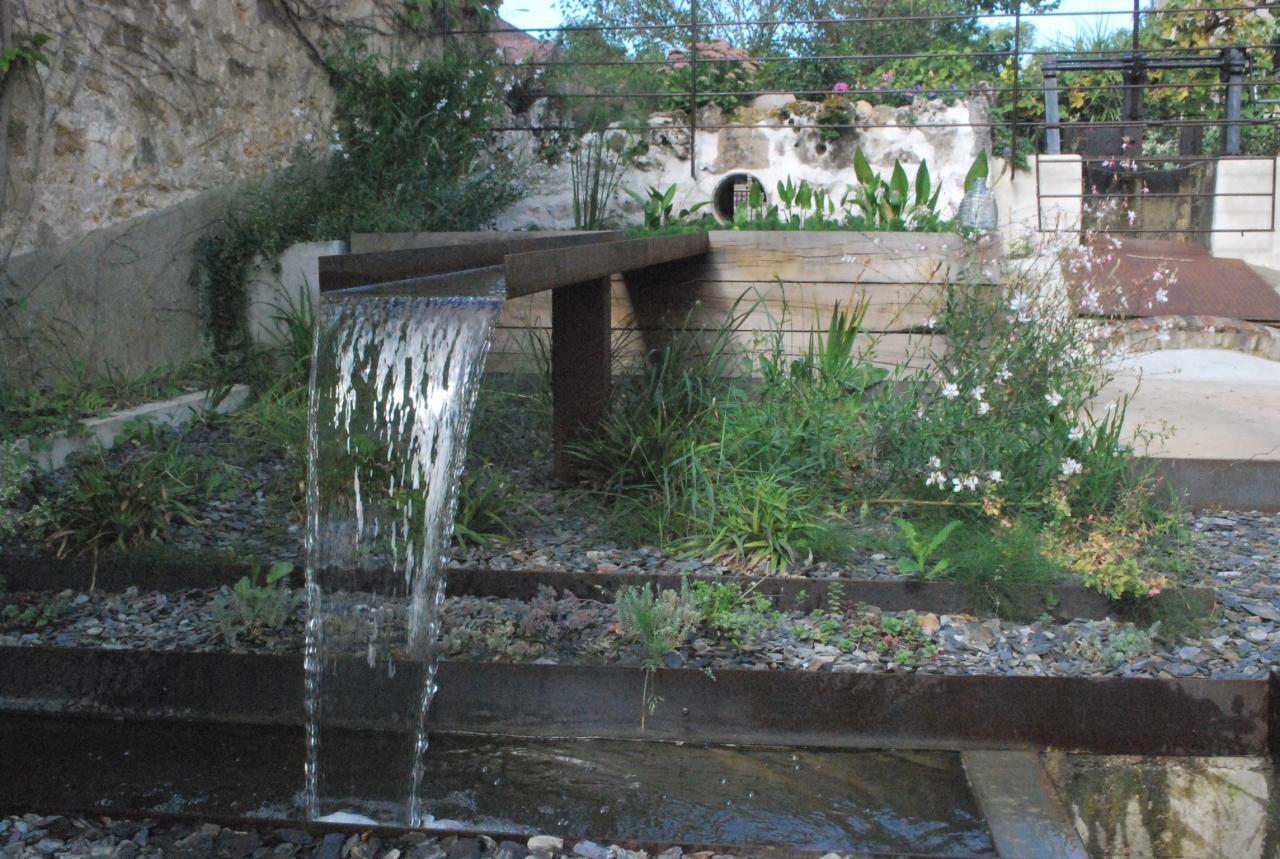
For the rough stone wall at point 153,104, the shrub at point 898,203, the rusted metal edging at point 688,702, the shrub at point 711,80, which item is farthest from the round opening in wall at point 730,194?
the rusted metal edging at point 688,702

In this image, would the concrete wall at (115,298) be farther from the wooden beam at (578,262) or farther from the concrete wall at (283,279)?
the wooden beam at (578,262)

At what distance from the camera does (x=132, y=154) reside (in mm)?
5422

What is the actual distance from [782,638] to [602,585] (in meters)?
0.61

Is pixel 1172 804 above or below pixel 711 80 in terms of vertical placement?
below

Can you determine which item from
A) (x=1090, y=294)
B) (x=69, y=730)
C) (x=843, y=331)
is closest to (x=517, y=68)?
(x=843, y=331)

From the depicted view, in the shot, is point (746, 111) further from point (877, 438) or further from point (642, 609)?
point (642, 609)

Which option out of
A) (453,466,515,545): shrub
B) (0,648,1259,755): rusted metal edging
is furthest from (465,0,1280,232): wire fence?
(0,648,1259,755): rusted metal edging

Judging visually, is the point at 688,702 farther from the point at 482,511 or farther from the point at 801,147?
the point at 801,147

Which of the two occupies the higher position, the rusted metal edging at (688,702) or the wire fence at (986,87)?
the wire fence at (986,87)

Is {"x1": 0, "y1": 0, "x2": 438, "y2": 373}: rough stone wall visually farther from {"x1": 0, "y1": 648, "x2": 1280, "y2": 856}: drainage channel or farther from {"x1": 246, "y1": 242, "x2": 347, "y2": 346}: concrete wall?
{"x1": 0, "y1": 648, "x2": 1280, "y2": 856}: drainage channel

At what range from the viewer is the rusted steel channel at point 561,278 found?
9.37 ft

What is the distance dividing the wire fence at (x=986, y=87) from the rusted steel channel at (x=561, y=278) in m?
3.00

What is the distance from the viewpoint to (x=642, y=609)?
122 inches

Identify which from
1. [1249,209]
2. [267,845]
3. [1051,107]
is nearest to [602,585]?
[267,845]
